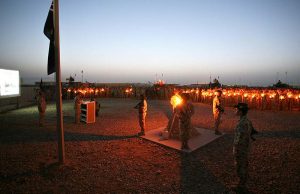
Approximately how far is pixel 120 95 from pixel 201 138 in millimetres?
29033

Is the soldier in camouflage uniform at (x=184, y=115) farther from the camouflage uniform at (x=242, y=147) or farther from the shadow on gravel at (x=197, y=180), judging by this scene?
the camouflage uniform at (x=242, y=147)

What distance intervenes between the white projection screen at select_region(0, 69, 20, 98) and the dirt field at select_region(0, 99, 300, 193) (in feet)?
27.5

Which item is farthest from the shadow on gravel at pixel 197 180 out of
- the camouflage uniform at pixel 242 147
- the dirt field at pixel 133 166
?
the camouflage uniform at pixel 242 147

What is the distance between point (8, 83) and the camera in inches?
715

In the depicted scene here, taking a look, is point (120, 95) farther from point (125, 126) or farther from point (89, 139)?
point (89, 139)

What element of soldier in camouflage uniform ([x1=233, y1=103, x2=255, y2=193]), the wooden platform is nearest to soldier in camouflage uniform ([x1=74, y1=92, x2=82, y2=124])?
the wooden platform

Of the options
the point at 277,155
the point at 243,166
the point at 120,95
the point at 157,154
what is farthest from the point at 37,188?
the point at 120,95

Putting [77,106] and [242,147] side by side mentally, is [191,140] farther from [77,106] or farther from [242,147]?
[77,106]

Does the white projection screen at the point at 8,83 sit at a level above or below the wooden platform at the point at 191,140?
above

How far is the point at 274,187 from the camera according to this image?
5336mm

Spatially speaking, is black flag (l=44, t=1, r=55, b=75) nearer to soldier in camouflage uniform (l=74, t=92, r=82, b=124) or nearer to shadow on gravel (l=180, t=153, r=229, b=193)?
shadow on gravel (l=180, t=153, r=229, b=193)

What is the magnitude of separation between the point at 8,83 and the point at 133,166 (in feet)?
56.8

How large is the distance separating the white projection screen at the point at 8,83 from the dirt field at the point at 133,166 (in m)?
8.39

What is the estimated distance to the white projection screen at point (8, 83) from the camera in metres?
17.1
